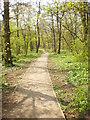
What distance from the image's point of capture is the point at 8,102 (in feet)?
19.3

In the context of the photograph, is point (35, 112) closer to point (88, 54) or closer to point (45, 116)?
point (45, 116)

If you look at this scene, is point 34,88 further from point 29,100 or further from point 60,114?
point 60,114

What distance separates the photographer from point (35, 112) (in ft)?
16.3

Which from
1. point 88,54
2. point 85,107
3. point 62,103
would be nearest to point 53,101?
point 62,103

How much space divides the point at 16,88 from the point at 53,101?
2.38 m

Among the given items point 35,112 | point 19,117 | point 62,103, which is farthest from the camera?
point 62,103

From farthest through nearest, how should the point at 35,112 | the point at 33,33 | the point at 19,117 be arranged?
the point at 33,33 → the point at 35,112 → the point at 19,117

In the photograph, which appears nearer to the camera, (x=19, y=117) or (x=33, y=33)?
(x=19, y=117)

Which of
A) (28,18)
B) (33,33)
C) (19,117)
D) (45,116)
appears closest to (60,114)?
(45,116)

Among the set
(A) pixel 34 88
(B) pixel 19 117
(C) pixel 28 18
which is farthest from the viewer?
(C) pixel 28 18

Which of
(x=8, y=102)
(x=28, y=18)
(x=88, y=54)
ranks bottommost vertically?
(x=8, y=102)

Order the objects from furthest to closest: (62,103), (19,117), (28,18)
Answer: (28,18) → (62,103) → (19,117)

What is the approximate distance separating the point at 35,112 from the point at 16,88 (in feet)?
9.08

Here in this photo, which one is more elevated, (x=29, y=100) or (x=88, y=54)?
(x=88, y=54)
